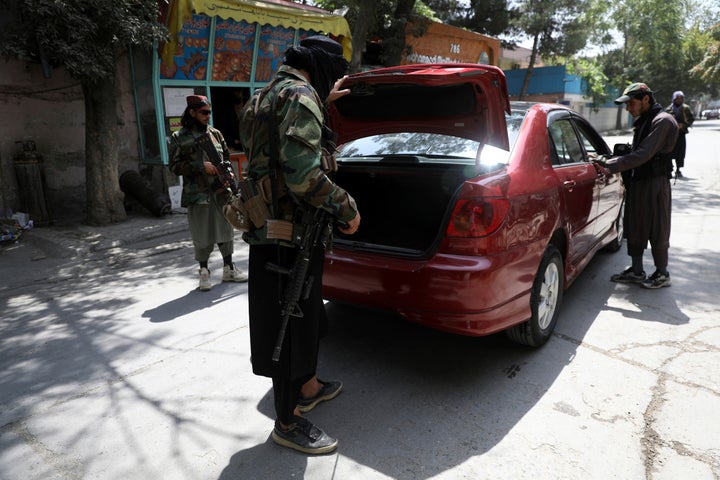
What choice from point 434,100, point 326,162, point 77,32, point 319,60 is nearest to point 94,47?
point 77,32

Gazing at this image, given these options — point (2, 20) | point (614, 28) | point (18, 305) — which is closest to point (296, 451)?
point (18, 305)

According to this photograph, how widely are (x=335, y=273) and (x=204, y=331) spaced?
4.36ft

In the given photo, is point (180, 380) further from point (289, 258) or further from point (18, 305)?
point (18, 305)

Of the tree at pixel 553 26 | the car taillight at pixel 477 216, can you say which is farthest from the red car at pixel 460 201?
the tree at pixel 553 26

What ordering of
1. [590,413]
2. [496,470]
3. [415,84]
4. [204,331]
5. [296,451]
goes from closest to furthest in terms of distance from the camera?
[496,470], [296,451], [590,413], [415,84], [204,331]

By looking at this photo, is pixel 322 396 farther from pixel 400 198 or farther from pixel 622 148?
pixel 622 148

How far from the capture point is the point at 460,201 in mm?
2850

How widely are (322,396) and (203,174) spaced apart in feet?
9.01

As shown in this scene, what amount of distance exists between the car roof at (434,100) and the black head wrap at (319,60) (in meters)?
0.64

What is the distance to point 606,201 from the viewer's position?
186 inches

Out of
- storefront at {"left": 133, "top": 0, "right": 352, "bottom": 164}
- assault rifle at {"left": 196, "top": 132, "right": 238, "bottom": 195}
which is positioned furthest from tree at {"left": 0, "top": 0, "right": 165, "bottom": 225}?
assault rifle at {"left": 196, "top": 132, "right": 238, "bottom": 195}

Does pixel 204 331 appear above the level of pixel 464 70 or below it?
below

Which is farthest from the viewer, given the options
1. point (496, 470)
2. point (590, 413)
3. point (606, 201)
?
point (606, 201)

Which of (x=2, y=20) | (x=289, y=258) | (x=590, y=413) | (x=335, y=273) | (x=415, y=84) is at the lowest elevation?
(x=590, y=413)
